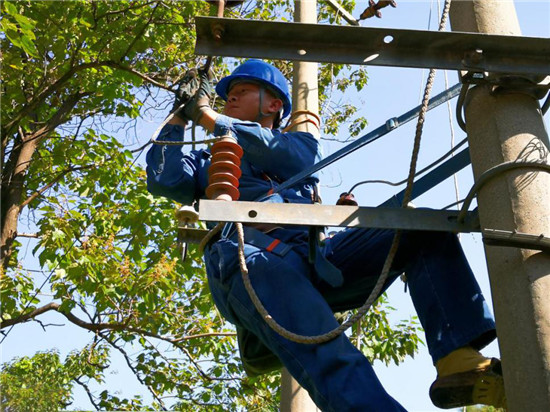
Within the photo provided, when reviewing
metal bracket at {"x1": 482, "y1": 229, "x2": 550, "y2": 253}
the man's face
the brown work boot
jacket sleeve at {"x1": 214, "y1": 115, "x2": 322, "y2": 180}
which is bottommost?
the brown work boot

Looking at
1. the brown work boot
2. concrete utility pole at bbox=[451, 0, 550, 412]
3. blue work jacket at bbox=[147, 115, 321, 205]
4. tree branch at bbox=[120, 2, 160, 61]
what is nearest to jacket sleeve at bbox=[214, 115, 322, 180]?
blue work jacket at bbox=[147, 115, 321, 205]

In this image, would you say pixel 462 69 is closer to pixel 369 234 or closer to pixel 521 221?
pixel 521 221

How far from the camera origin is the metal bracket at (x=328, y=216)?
236cm

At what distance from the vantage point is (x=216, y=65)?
29.0 feet

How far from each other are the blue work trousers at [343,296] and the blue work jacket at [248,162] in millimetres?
293

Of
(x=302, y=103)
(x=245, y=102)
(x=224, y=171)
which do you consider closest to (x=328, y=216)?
(x=224, y=171)

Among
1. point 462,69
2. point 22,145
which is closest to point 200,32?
point 462,69

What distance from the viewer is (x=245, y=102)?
→ 3.41m

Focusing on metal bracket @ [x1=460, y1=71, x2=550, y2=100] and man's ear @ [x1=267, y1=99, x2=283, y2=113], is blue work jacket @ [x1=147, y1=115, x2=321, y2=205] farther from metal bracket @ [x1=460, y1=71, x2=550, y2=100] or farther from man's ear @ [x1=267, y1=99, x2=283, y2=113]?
metal bracket @ [x1=460, y1=71, x2=550, y2=100]

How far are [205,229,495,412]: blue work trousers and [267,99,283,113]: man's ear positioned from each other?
742 mm

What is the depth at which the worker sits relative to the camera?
7.77 ft

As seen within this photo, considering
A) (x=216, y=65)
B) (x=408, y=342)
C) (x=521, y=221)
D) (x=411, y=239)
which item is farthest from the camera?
(x=216, y=65)

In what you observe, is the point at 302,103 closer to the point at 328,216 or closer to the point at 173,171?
the point at 173,171

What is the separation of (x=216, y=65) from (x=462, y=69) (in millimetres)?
6645
